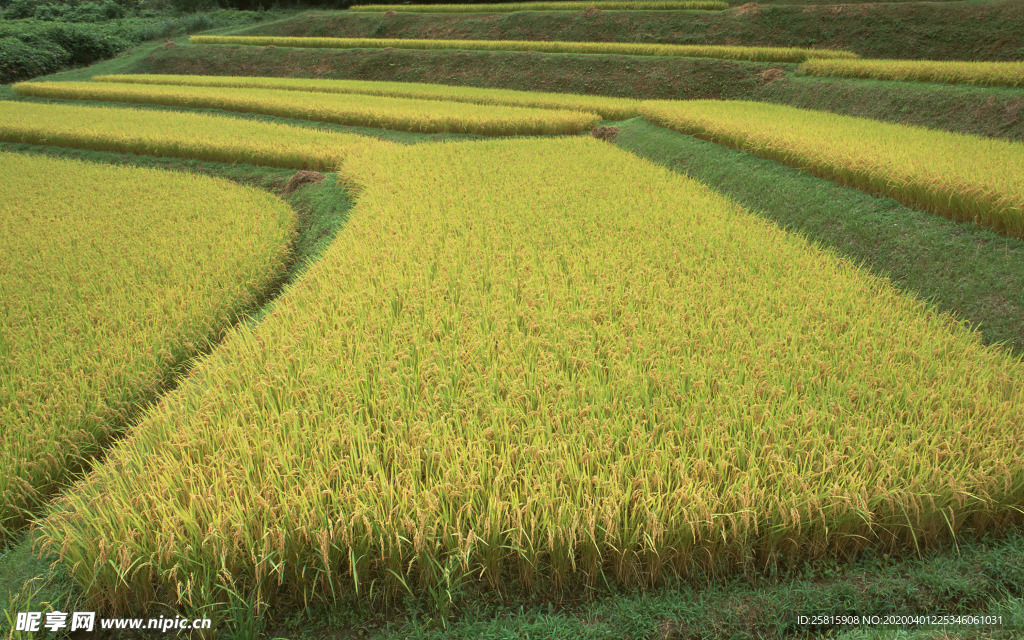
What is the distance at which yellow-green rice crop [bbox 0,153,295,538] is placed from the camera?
235cm

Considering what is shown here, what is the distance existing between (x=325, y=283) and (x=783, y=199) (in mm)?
4605

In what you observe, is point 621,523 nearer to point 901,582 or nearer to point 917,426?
point 901,582

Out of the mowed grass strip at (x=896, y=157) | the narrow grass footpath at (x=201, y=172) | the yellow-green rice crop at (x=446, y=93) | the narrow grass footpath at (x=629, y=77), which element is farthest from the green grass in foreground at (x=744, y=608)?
the yellow-green rice crop at (x=446, y=93)

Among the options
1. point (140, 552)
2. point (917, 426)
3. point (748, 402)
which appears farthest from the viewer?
point (748, 402)

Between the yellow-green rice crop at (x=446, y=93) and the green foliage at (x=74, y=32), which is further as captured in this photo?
the green foliage at (x=74, y=32)

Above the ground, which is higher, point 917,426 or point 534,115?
point 534,115

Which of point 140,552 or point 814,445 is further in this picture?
point 814,445

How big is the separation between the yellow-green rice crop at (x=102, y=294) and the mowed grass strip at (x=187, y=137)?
1746 mm

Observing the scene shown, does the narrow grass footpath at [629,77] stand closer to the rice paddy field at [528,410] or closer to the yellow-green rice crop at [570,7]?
the rice paddy field at [528,410]

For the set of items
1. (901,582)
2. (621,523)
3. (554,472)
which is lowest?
(901,582)

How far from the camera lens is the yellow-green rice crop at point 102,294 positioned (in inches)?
92.4

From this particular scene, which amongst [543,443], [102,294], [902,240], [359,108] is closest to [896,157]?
[902,240]

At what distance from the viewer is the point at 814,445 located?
6.25 feet

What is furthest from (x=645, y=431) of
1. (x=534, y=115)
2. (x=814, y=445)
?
(x=534, y=115)
